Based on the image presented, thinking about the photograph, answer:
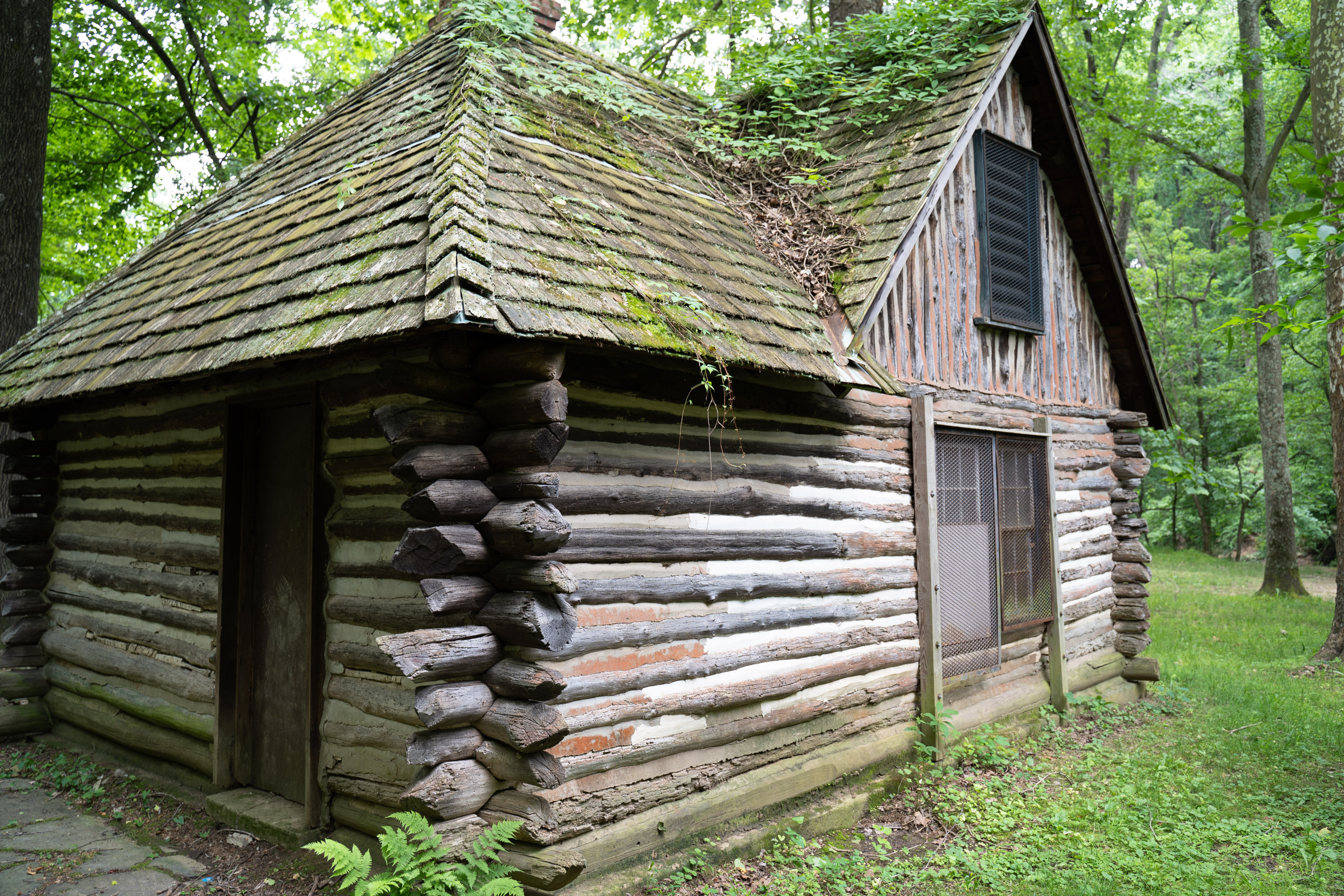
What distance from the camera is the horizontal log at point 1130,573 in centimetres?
985

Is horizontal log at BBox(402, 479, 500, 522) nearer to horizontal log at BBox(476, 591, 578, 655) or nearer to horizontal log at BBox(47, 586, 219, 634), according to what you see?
horizontal log at BBox(476, 591, 578, 655)

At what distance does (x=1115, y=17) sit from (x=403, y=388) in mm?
15215

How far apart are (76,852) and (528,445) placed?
402cm

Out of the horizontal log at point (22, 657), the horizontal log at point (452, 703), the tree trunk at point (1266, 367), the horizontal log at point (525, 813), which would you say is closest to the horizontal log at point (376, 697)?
the horizontal log at point (452, 703)

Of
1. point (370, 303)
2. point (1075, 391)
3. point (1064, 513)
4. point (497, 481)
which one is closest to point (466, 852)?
point (497, 481)

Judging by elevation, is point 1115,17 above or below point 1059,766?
above

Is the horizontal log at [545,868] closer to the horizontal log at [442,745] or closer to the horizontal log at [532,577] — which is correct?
the horizontal log at [442,745]

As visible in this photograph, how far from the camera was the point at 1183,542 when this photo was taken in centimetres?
2753

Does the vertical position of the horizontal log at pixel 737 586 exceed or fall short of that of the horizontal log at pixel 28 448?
it falls short

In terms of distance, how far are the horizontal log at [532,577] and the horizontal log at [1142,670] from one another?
807 cm

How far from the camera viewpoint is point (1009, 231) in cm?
835

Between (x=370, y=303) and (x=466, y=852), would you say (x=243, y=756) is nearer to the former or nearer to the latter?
(x=466, y=852)

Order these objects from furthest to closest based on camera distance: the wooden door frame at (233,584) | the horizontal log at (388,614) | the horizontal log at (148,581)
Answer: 1. the horizontal log at (148,581)
2. the wooden door frame at (233,584)
3. the horizontal log at (388,614)

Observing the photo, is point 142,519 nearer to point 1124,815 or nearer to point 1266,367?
point 1124,815
